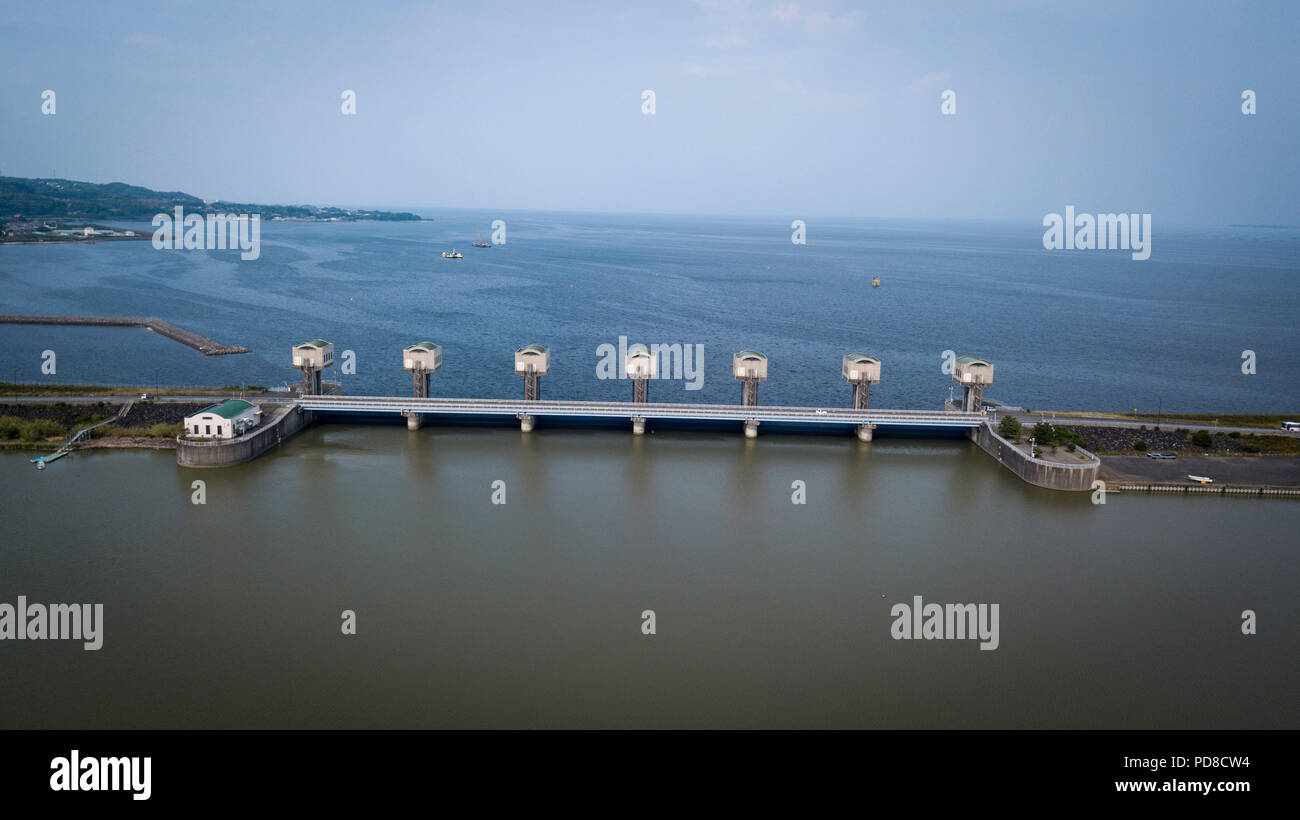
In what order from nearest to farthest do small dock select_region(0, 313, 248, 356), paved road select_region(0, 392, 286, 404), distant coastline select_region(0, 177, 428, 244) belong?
1. paved road select_region(0, 392, 286, 404)
2. small dock select_region(0, 313, 248, 356)
3. distant coastline select_region(0, 177, 428, 244)

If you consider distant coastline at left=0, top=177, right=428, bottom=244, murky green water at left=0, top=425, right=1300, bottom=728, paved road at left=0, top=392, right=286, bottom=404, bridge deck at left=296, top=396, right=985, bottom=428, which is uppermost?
distant coastline at left=0, top=177, right=428, bottom=244

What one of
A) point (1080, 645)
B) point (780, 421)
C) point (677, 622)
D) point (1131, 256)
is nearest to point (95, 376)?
point (780, 421)

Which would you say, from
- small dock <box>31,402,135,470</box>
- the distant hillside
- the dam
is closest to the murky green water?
small dock <box>31,402,135,470</box>

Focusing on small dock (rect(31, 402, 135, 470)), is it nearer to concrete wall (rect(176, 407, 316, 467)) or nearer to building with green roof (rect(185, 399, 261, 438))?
concrete wall (rect(176, 407, 316, 467))

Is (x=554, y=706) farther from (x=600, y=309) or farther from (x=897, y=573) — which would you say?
(x=600, y=309)

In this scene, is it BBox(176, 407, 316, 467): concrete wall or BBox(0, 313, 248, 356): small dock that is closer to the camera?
BBox(176, 407, 316, 467): concrete wall

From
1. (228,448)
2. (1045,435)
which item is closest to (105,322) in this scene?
(228,448)

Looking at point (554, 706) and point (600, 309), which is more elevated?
point (600, 309)

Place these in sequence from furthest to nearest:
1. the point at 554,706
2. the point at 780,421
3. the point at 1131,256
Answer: the point at 1131,256
the point at 780,421
the point at 554,706
